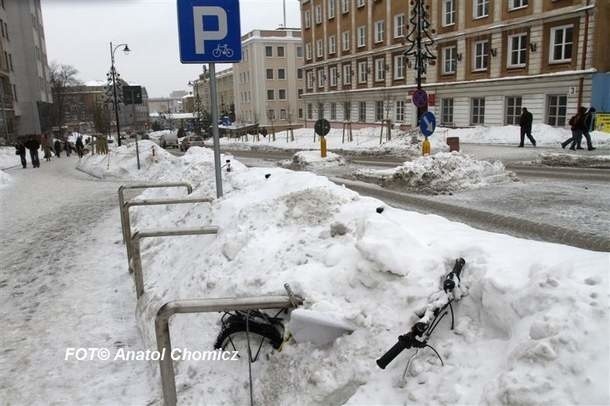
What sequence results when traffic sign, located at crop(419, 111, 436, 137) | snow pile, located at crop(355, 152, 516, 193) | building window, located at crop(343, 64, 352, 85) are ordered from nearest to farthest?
snow pile, located at crop(355, 152, 516, 193), traffic sign, located at crop(419, 111, 436, 137), building window, located at crop(343, 64, 352, 85)

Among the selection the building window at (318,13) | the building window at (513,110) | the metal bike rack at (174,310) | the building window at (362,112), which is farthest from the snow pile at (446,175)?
the building window at (318,13)

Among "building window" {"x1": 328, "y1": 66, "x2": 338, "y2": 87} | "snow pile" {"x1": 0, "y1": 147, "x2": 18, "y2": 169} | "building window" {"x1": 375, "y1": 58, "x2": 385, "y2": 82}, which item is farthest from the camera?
"building window" {"x1": 328, "y1": 66, "x2": 338, "y2": 87}

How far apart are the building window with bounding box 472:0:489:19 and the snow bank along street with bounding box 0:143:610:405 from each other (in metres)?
29.0

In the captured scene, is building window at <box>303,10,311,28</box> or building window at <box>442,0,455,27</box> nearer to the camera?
building window at <box>442,0,455,27</box>

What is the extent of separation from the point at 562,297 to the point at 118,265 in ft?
20.0

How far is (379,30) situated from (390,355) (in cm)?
4167

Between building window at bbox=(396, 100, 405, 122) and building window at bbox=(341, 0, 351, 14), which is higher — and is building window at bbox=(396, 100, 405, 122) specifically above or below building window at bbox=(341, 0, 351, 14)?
below

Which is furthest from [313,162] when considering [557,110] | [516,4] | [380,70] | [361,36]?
[361,36]

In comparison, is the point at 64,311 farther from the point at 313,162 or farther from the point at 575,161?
the point at 575,161

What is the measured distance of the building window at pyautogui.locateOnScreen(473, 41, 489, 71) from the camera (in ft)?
99.8

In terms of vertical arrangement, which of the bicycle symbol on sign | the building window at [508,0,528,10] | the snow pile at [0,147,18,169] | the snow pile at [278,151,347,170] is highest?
the building window at [508,0,528,10]

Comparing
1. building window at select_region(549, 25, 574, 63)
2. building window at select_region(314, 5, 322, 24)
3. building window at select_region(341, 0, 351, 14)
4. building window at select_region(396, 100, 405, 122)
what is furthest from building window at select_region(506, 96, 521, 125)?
building window at select_region(314, 5, 322, 24)

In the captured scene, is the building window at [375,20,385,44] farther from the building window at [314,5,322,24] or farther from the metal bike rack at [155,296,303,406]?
the metal bike rack at [155,296,303,406]

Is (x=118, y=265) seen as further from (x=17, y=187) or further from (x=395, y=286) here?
(x=17, y=187)
